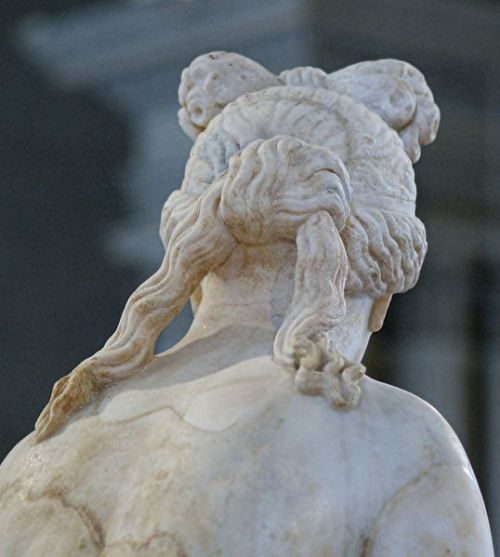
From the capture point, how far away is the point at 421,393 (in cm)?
773

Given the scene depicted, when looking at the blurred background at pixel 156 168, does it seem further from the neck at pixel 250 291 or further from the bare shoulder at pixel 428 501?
the bare shoulder at pixel 428 501

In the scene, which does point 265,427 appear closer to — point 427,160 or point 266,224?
point 266,224

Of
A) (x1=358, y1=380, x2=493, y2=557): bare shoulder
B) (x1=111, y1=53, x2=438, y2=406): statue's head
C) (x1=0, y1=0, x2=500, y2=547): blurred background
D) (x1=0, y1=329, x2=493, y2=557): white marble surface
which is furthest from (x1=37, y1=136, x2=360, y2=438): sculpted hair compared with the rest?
(x1=0, y1=0, x2=500, y2=547): blurred background

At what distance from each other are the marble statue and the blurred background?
12.7 ft

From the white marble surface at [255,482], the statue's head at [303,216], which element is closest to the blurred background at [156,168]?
the statue's head at [303,216]

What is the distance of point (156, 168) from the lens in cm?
771

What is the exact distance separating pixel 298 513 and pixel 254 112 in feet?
2.70

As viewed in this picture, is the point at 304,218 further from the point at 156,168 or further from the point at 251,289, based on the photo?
the point at 156,168

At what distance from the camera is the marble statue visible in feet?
10.4

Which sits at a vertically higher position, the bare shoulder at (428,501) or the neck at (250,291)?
the neck at (250,291)

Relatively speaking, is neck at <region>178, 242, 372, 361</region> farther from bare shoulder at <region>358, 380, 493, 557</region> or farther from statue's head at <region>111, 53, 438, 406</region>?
bare shoulder at <region>358, 380, 493, 557</region>

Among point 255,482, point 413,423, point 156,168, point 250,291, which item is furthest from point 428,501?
point 156,168

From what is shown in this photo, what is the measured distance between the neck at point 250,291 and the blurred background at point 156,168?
3.95m

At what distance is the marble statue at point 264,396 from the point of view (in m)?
3.16
